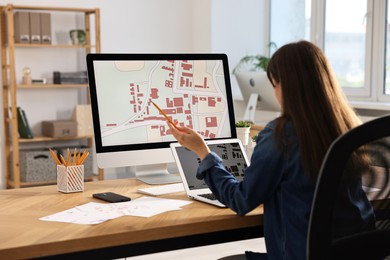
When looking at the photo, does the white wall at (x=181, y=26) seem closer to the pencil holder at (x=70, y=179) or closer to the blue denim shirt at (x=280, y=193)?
the pencil holder at (x=70, y=179)

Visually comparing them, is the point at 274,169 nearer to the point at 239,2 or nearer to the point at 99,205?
the point at 99,205

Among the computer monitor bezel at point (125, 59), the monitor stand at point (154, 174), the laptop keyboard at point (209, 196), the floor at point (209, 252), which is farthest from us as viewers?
the floor at point (209, 252)

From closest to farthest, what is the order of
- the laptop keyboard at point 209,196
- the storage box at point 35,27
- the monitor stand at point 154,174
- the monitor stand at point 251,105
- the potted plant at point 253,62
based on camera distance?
the laptop keyboard at point 209,196 < the monitor stand at point 154,174 < the monitor stand at point 251,105 < the storage box at point 35,27 < the potted plant at point 253,62

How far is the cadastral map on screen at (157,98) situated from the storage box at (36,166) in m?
3.17

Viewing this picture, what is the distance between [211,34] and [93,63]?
3.72m

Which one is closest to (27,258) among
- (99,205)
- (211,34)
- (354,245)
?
(99,205)

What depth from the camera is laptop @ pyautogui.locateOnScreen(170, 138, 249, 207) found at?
206 centimetres

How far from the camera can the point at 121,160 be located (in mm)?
2262

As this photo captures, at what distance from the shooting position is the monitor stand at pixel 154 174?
236 cm

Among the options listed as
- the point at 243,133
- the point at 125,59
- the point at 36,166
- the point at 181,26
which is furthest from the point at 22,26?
the point at 243,133

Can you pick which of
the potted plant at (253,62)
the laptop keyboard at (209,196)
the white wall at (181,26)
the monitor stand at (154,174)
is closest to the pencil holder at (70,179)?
the monitor stand at (154,174)

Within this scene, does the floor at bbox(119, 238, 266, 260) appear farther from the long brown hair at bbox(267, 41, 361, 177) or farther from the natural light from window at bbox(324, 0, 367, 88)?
the long brown hair at bbox(267, 41, 361, 177)

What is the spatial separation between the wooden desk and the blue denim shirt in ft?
0.51

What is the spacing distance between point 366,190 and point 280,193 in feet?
0.94
